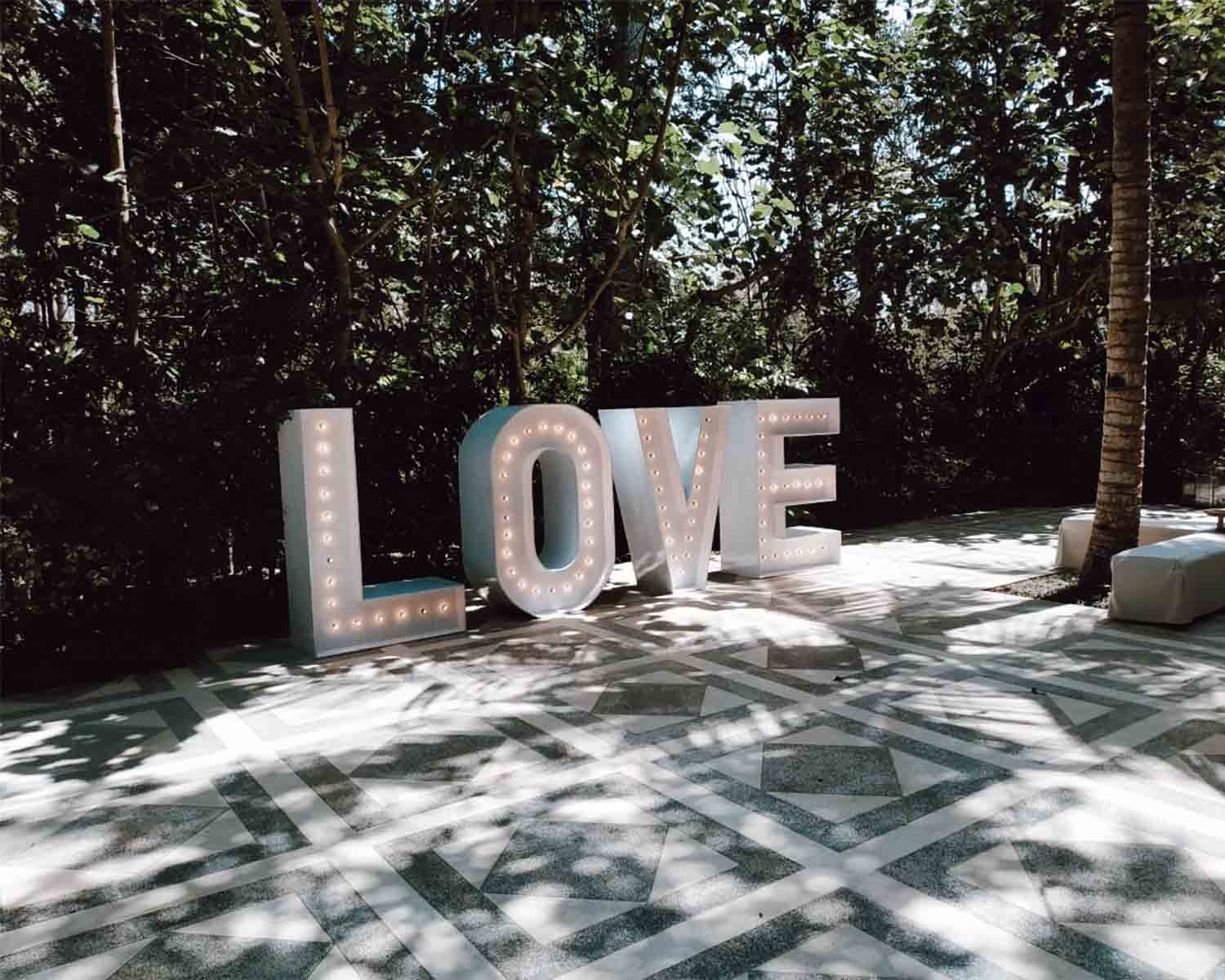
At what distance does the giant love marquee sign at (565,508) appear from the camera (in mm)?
6648

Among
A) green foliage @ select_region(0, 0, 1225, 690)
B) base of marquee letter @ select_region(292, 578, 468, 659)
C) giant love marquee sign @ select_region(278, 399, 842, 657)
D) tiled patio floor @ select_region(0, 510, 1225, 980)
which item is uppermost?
green foliage @ select_region(0, 0, 1225, 690)

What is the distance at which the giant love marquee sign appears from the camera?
6648mm

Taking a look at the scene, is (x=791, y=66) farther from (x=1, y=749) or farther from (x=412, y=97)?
(x=1, y=749)

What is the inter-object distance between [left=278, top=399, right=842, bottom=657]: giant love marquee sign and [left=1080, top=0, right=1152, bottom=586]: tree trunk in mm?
2677

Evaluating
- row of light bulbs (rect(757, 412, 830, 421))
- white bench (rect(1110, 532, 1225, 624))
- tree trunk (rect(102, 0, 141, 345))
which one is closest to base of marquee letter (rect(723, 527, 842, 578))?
row of light bulbs (rect(757, 412, 830, 421))

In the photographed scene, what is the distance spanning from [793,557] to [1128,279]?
385 cm

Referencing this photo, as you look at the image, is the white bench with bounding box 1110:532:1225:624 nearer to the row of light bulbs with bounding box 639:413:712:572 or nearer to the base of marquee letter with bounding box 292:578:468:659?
the row of light bulbs with bounding box 639:413:712:572

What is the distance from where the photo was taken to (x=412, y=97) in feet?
24.7

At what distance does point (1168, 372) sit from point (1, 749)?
1723cm

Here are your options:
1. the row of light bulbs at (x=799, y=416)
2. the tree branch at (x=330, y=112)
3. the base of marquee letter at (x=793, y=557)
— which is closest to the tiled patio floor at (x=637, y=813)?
the base of marquee letter at (x=793, y=557)

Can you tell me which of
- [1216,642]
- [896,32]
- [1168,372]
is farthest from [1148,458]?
[1216,642]

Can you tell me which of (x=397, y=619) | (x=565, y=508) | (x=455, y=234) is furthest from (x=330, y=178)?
(x=397, y=619)

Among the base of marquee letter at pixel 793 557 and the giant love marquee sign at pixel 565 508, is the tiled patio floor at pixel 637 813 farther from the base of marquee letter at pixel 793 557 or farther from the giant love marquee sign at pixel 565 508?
the base of marquee letter at pixel 793 557

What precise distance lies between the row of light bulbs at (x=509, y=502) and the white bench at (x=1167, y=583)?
4.09 metres
